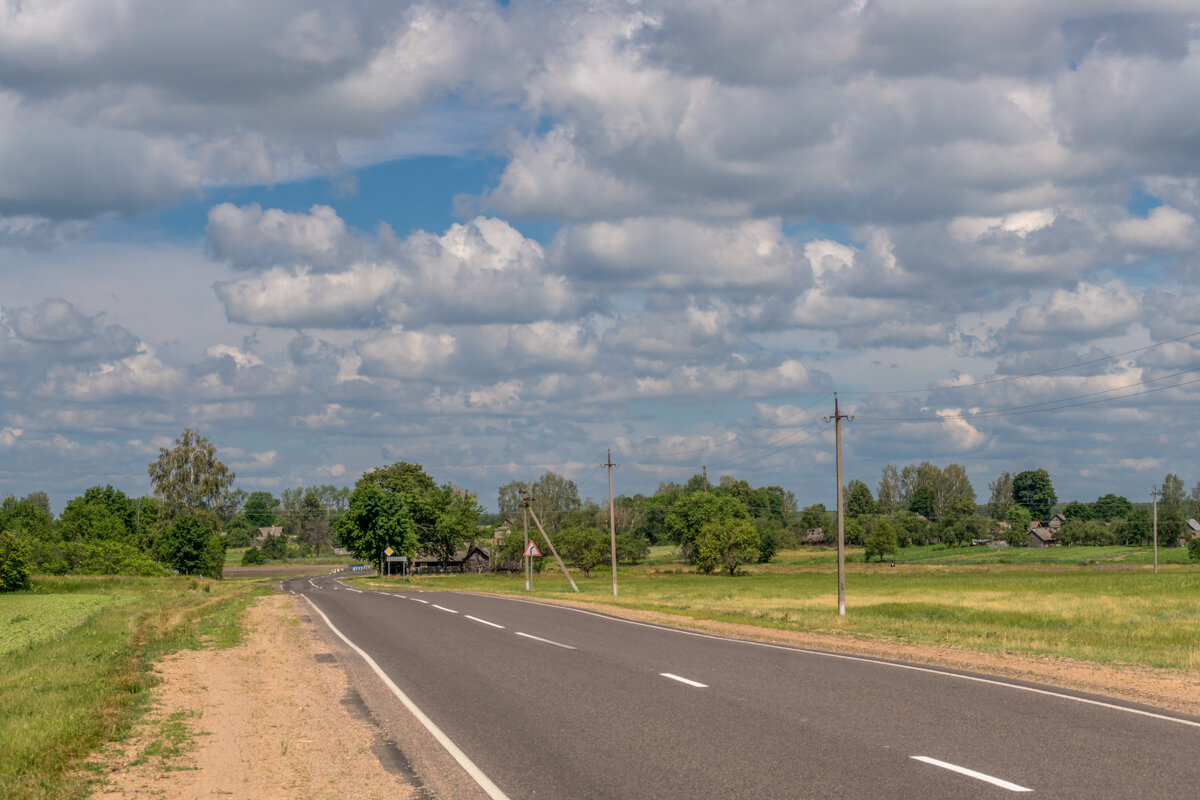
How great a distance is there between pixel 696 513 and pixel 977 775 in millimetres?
132076

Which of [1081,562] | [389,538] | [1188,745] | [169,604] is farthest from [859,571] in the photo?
[1188,745]

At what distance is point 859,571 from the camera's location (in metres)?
104

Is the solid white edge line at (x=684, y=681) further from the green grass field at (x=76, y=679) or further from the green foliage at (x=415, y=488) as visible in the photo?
the green foliage at (x=415, y=488)

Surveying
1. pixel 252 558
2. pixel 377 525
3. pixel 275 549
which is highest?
pixel 377 525

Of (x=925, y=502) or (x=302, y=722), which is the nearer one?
(x=302, y=722)

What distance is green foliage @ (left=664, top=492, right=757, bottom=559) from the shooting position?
139 metres

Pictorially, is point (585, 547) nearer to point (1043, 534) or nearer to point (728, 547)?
point (728, 547)

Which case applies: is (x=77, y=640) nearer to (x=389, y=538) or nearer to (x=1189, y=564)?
(x=389, y=538)

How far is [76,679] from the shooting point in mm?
15625

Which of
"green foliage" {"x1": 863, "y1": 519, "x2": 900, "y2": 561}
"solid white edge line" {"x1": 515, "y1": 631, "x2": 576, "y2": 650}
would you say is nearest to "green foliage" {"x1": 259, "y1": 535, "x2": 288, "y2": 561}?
"green foliage" {"x1": 863, "y1": 519, "x2": 900, "y2": 561}

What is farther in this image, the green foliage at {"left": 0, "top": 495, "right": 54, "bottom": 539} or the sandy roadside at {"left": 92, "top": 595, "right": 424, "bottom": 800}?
the green foliage at {"left": 0, "top": 495, "right": 54, "bottom": 539}

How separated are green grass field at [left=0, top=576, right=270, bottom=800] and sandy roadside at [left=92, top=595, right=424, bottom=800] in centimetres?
38

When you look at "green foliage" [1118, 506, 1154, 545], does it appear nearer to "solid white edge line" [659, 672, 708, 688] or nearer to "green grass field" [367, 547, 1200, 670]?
"green grass field" [367, 547, 1200, 670]

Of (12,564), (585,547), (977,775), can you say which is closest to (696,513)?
(585,547)
